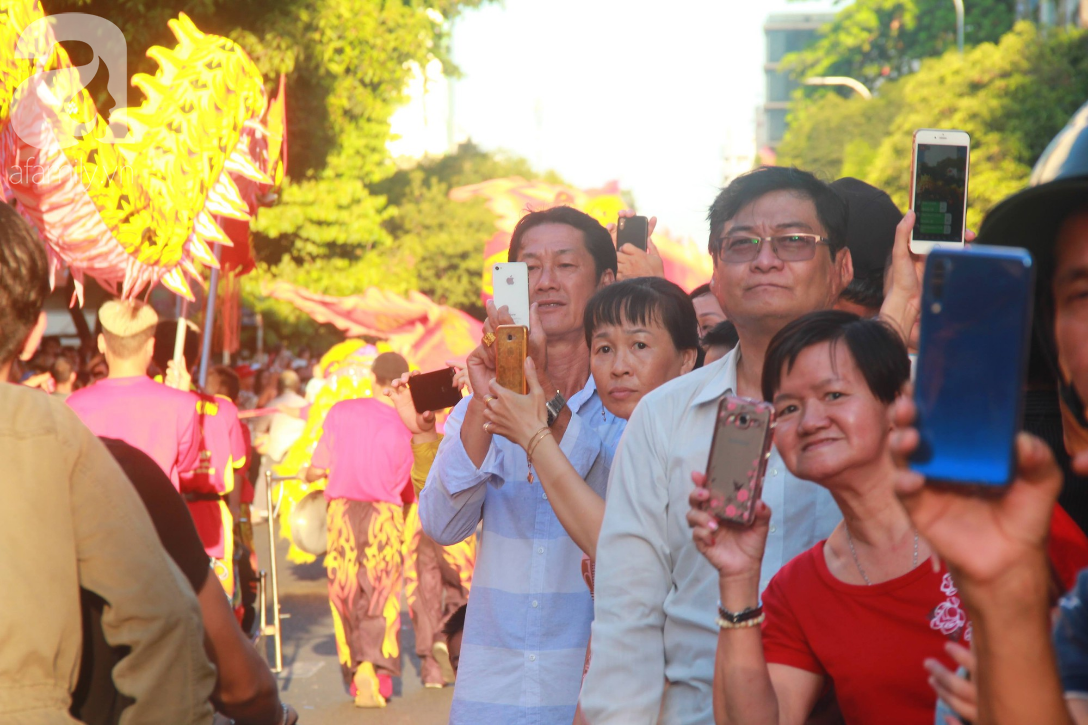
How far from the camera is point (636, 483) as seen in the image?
2529 mm

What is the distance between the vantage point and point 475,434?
3217 mm

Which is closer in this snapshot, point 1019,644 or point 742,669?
point 1019,644

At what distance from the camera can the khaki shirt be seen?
1859 mm

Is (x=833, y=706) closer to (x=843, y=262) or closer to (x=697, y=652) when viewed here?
(x=697, y=652)

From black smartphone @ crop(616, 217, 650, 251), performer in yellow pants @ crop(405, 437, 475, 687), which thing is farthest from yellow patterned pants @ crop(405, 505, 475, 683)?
black smartphone @ crop(616, 217, 650, 251)

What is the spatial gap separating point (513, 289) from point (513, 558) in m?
0.75

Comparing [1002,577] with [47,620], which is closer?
[1002,577]

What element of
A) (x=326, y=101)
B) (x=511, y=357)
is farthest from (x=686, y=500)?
(x=326, y=101)

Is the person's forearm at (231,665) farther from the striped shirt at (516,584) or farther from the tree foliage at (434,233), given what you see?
the tree foliage at (434,233)

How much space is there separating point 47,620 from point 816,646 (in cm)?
133

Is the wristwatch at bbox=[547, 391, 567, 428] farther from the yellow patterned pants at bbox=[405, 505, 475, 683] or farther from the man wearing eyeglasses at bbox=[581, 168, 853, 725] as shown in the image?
the yellow patterned pants at bbox=[405, 505, 475, 683]

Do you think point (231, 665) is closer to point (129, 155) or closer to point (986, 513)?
point (986, 513)

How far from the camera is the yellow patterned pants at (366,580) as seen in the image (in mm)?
7801

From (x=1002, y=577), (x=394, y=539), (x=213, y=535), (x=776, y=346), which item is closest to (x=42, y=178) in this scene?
(x=213, y=535)
